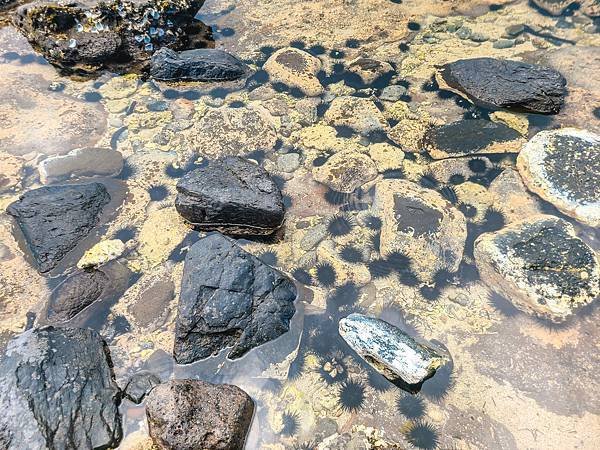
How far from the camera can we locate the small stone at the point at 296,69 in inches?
242

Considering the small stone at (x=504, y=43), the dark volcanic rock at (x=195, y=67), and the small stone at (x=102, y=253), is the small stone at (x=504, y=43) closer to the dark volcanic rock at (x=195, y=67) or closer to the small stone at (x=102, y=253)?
the dark volcanic rock at (x=195, y=67)

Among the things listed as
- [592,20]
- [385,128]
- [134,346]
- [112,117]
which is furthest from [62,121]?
[592,20]

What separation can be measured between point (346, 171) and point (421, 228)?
3.47 ft

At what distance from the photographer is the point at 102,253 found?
4.52m

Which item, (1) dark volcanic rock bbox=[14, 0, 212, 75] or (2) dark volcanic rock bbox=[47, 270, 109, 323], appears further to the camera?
(1) dark volcanic rock bbox=[14, 0, 212, 75]

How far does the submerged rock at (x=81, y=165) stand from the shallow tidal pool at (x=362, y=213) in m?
0.02

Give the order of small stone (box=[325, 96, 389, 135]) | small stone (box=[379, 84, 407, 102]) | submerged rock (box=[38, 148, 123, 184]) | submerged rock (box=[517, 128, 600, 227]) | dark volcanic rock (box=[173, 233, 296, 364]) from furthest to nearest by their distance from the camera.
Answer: small stone (box=[379, 84, 407, 102]) → small stone (box=[325, 96, 389, 135]) → submerged rock (box=[38, 148, 123, 184]) → submerged rock (box=[517, 128, 600, 227]) → dark volcanic rock (box=[173, 233, 296, 364])

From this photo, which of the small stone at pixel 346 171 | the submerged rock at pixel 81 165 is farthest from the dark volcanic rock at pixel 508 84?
the submerged rock at pixel 81 165

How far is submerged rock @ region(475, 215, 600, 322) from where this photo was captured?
13.2ft

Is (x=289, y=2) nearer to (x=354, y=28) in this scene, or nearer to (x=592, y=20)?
(x=354, y=28)

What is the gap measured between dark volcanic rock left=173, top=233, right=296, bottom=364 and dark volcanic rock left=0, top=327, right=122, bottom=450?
0.60 meters

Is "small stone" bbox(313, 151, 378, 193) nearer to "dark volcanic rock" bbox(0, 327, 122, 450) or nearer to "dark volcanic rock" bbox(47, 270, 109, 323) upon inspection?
"dark volcanic rock" bbox(47, 270, 109, 323)

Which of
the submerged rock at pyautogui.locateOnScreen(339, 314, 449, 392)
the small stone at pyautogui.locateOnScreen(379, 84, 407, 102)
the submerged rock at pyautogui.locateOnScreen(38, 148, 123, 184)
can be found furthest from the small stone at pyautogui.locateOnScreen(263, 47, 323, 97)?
the submerged rock at pyautogui.locateOnScreen(339, 314, 449, 392)

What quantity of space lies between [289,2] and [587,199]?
519 centimetres
